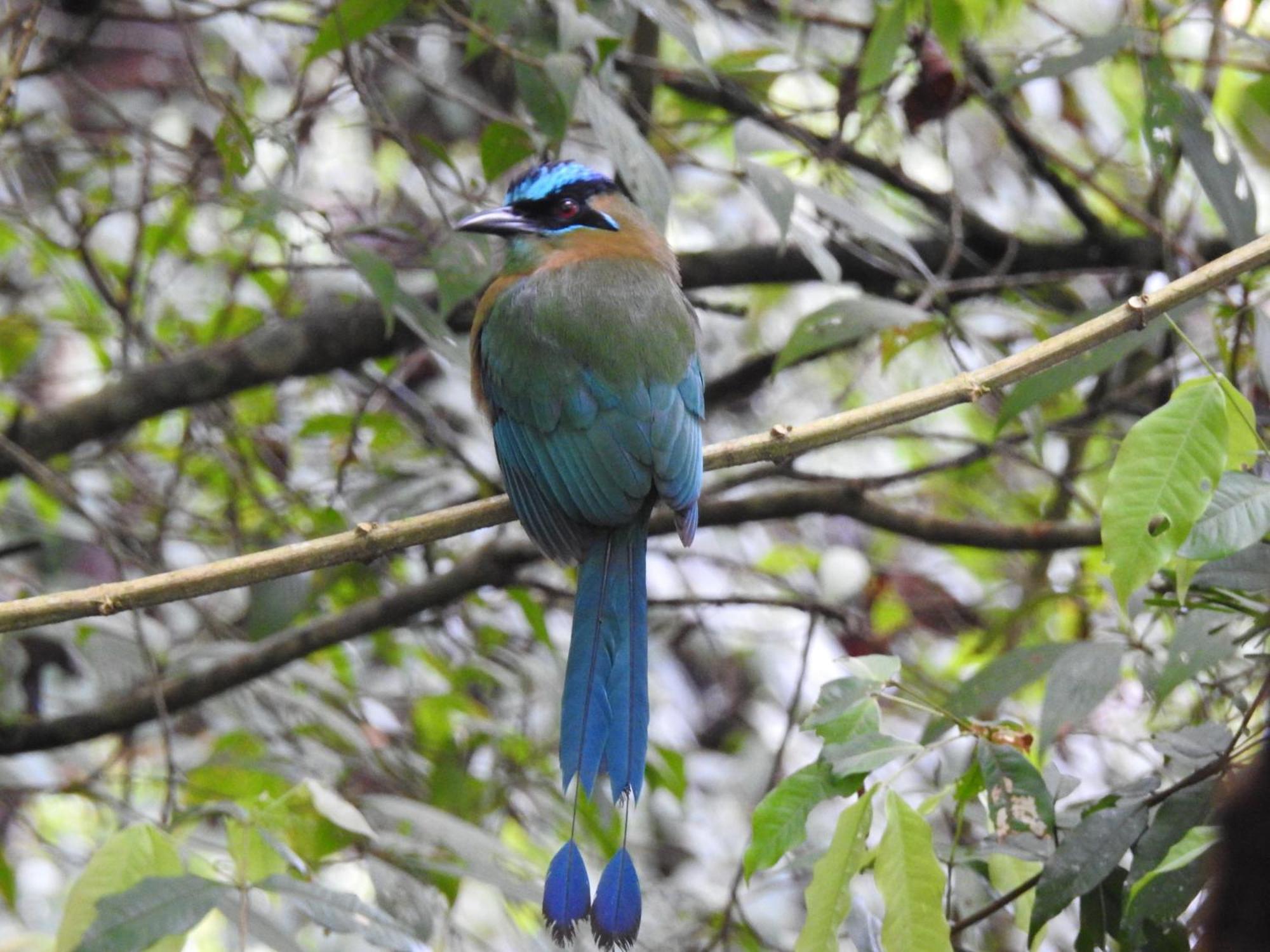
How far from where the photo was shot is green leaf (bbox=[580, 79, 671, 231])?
90.1 inches

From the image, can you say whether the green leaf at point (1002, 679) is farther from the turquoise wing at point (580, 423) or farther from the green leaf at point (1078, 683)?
the turquoise wing at point (580, 423)

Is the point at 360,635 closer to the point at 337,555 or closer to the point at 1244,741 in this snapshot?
the point at 337,555

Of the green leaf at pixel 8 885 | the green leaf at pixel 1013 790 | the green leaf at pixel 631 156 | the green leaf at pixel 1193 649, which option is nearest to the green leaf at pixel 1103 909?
the green leaf at pixel 1013 790

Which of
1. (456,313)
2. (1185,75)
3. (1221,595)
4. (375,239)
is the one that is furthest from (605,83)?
(1185,75)

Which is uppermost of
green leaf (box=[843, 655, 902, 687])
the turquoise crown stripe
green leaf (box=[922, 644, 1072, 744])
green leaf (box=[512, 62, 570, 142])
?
the turquoise crown stripe

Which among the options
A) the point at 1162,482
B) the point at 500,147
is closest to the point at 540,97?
the point at 500,147

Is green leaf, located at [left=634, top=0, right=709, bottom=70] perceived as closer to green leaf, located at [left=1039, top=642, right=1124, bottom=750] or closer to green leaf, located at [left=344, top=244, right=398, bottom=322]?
green leaf, located at [left=344, top=244, right=398, bottom=322]

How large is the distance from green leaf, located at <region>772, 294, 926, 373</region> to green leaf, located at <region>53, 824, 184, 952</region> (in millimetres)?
1239

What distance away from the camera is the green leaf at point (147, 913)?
171 centimetres

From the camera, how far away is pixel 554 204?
2.95 m

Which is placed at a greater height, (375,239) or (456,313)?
(375,239)

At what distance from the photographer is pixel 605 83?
2820 millimetres

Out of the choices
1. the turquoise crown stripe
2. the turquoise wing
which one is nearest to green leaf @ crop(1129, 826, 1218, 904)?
the turquoise wing

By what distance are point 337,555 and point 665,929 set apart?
1682 mm
